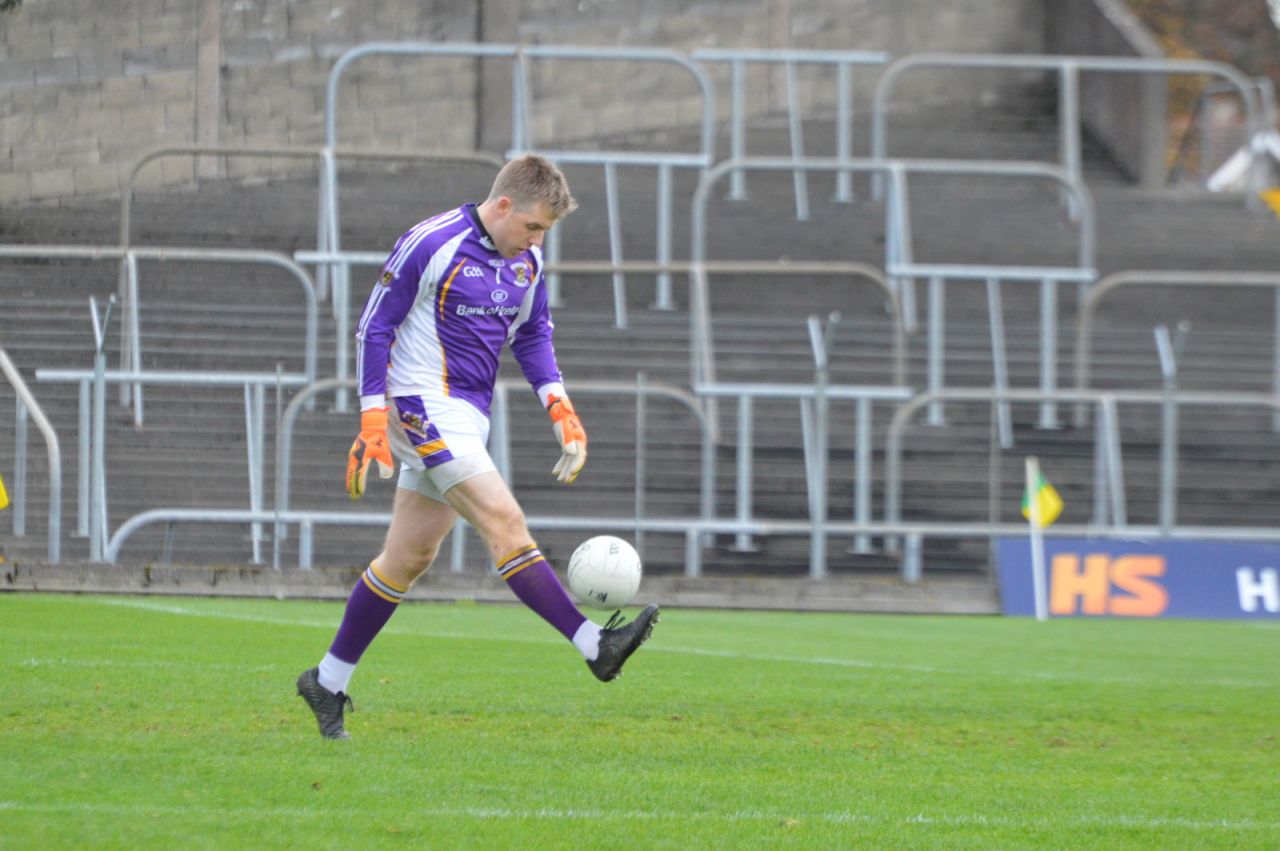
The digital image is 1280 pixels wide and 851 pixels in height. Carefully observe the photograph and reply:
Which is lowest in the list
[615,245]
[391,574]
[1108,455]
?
[1108,455]

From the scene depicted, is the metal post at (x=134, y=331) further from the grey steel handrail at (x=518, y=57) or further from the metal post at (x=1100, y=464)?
the metal post at (x=1100, y=464)

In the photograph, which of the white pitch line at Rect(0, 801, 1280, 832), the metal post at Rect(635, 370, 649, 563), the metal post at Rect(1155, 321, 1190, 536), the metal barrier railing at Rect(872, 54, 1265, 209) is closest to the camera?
the white pitch line at Rect(0, 801, 1280, 832)

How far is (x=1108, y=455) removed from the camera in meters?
15.4

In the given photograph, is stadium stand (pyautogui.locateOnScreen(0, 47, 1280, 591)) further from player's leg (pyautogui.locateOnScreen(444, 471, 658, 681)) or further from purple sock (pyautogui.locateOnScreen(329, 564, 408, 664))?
player's leg (pyautogui.locateOnScreen(444, 471, 658, 681))

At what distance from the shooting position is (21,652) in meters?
8.93

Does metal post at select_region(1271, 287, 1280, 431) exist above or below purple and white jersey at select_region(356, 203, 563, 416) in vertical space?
below

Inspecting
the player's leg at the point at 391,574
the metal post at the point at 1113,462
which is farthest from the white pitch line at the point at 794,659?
the metal post at the point at 1113,462

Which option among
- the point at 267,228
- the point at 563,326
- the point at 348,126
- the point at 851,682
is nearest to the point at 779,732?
the point at 851,682

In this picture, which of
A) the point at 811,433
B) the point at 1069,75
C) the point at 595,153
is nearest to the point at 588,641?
the point at 811,433

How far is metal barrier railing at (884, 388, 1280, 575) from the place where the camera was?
1475 cm

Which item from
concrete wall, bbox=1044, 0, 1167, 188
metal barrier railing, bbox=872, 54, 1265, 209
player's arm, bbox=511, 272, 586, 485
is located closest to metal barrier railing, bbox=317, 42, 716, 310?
metal barrier railing, bbox=872, 54, 1265, 209

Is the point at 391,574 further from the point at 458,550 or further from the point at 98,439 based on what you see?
the point at 98,439

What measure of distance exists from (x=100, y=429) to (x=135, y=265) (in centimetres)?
191

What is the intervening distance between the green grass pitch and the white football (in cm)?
49
